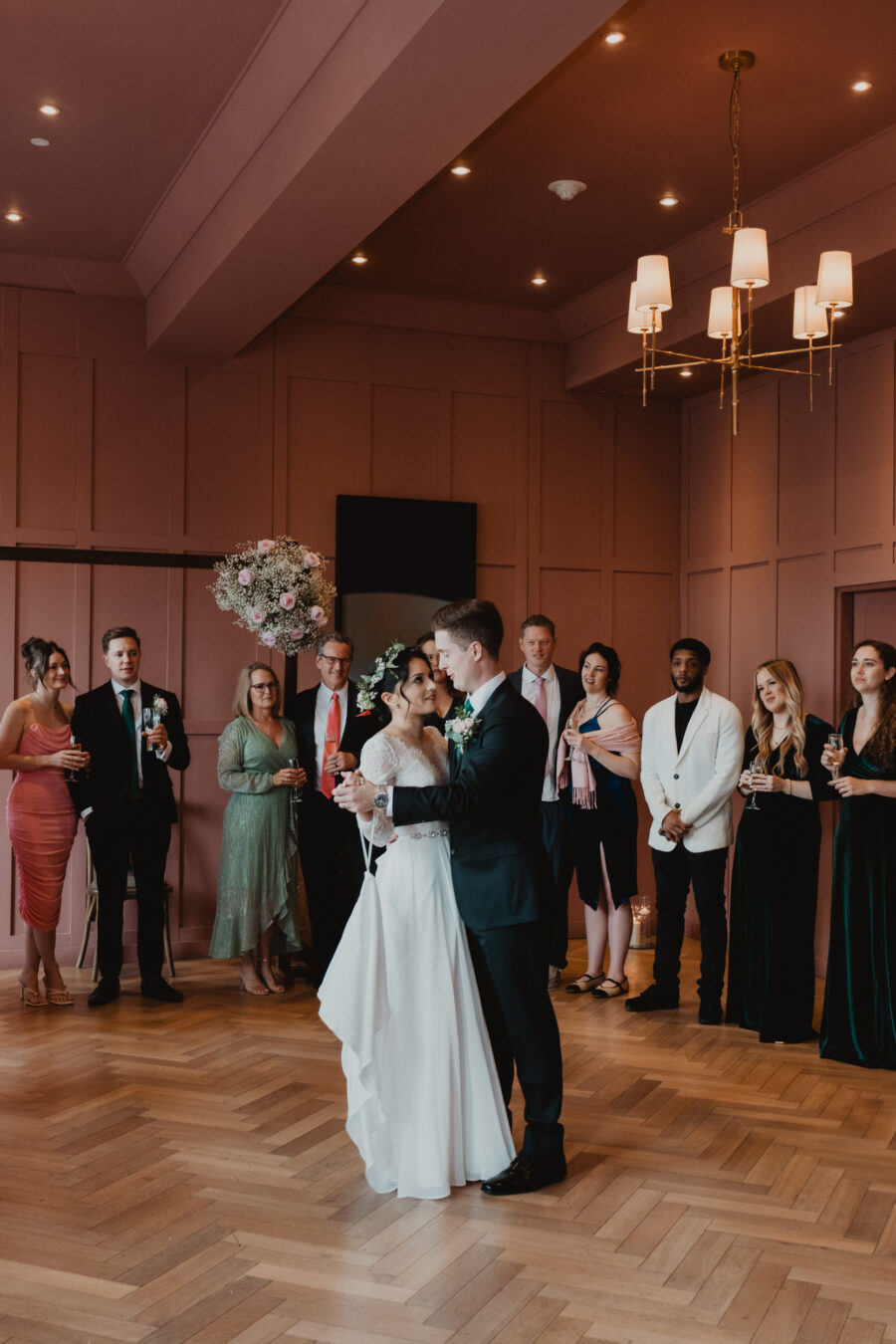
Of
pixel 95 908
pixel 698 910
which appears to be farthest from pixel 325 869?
pixel 698 910

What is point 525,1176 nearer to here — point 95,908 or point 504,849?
point 504,849

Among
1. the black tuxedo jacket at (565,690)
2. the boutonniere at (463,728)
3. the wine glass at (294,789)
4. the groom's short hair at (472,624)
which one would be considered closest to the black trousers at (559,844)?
the black tuxedo jacket at (565,690)

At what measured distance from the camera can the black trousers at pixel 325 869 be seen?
639cm

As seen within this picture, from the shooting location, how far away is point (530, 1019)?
12.3 ft

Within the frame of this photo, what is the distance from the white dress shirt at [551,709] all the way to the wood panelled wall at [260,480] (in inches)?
59.4

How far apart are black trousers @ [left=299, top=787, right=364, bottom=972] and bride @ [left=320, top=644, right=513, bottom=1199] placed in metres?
2.62

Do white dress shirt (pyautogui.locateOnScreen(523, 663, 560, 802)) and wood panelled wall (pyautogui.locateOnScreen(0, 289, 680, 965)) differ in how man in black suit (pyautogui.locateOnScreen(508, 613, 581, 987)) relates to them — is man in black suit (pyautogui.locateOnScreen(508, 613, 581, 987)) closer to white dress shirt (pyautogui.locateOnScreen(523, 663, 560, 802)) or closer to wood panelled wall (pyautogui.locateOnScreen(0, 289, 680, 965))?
white dress shirt (pyautogui.locateOnScreen(523, 663, 560, 802))

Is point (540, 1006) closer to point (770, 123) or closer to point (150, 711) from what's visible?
point (150, 711)

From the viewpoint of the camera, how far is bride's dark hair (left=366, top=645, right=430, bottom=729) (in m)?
4.33

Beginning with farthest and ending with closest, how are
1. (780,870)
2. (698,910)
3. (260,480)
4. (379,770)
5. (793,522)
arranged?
(260,480), (793,522), (698,910), (780,870), (379,770)

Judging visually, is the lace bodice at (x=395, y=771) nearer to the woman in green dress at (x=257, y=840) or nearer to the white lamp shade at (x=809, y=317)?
the woman in green dress at (x=257, y=840)

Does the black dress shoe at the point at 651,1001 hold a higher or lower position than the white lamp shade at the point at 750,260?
lower

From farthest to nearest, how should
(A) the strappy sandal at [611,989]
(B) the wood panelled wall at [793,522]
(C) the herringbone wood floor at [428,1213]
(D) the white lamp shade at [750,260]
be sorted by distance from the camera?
(B) the wood panelled wall at [793,522], (A) the strappy sandal at [611,989], (D) the white lamp shade at [750,260], (C) the herringbone wood floor at [428,1213]

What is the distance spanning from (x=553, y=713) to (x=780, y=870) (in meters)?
1.50
